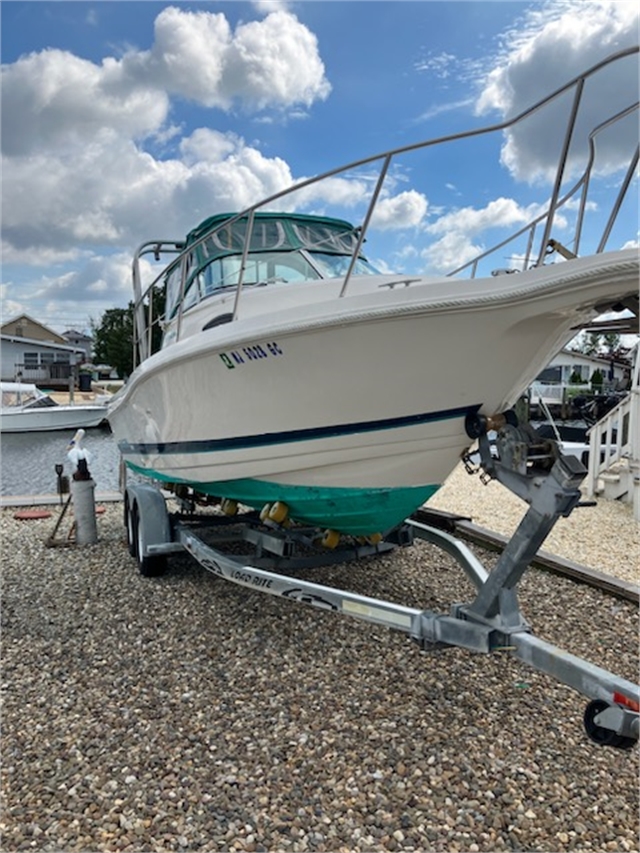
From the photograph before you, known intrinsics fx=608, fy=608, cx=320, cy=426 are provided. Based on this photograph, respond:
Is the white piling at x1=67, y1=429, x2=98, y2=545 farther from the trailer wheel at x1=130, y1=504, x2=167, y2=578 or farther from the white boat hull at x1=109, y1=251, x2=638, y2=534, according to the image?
the white boat hull at x1=109, y1=251, x2=638, y2=534

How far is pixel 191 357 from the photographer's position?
12.1 ft

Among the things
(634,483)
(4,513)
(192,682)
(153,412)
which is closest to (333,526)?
(192,682)

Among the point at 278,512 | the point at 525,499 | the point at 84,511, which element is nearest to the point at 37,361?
the point at 84,511

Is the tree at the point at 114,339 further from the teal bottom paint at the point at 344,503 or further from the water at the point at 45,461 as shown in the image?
the teal bottom paint at the point at 344,503

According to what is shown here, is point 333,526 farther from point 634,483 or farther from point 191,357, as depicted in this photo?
point 634,483

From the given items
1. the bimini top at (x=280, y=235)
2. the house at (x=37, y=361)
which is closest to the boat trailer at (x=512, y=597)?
the bimini top at (x=280, y=235)

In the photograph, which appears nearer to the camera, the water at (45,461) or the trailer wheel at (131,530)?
the trailer wheel at (131,530)

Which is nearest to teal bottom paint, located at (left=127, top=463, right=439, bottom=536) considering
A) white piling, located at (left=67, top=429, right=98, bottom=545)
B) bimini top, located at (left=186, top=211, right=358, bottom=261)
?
bimini top, located at (left=186, top=211, right=358, bottom=261)

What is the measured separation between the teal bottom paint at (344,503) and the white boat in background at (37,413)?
2084cm

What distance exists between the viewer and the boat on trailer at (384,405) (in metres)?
2.43

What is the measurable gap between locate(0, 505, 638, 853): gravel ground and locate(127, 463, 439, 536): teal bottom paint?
2.32ft

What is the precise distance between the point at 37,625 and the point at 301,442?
2.17 metres

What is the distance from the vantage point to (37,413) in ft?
76.5

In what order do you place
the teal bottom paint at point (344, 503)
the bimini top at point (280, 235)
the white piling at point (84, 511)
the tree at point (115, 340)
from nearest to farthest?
the teal bottom paint at point (344, 503) → the bimini top at point (280, 235) → the white piling at point (84, 511) → the tree at point (115, 340)
